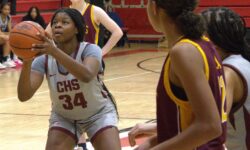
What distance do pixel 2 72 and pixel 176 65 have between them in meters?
11.6

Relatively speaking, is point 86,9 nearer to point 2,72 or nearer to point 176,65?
point 176,65

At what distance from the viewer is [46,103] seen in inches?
374

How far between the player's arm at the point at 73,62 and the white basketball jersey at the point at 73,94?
0.19 metres

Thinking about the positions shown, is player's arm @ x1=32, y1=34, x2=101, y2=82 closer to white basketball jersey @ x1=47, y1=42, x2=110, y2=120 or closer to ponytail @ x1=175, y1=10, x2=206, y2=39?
white basketball jersey @ x1=47, y1=42, x2=110, y2=120

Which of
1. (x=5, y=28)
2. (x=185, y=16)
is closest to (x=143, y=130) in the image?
(x=185, y=16)

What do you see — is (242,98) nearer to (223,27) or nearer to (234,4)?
(223,27)

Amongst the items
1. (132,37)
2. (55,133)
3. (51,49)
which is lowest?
(132,37)

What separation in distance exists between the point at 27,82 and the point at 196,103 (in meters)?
2.13

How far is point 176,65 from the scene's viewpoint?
2152 mm

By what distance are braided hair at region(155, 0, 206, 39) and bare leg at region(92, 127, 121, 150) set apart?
77.0 inches

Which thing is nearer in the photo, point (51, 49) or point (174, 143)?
point (174, 143)

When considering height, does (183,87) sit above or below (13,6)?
above

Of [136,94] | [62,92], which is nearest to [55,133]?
[62,92]

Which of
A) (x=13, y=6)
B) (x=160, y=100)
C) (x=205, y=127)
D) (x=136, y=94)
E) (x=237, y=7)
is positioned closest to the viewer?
(x=205, y=127)
